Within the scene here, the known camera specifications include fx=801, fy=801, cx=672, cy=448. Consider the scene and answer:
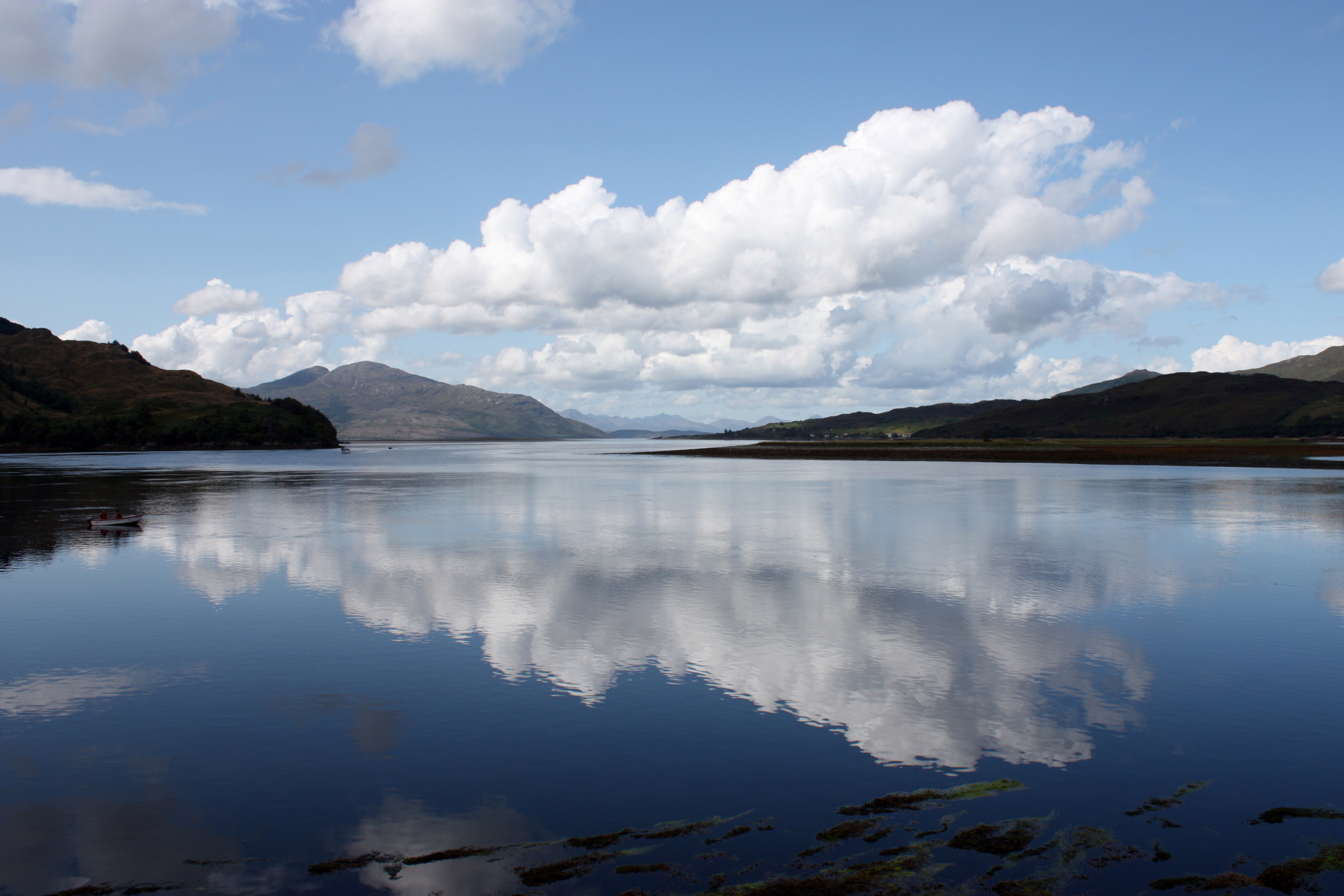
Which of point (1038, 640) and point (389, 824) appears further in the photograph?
point (1038, 640)

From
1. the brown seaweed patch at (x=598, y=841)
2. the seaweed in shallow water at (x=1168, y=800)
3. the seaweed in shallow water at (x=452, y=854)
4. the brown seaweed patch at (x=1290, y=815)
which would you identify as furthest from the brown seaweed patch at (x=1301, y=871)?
the seaweed in shallow water at (x=452, y=854)

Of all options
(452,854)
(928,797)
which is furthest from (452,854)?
(928,797)

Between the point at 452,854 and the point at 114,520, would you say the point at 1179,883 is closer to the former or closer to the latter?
the point at 452,854

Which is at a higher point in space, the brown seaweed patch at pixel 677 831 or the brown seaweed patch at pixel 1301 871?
the brown seaweed patch at pixel 677 831

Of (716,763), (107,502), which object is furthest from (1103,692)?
(107,502)

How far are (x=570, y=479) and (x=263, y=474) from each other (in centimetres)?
5063

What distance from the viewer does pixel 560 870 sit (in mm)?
10844

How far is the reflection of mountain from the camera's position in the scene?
1772cm

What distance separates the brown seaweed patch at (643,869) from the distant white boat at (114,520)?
171ft

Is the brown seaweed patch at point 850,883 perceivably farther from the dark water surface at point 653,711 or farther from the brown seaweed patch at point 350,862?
the brown seaweed patch at point 350,862

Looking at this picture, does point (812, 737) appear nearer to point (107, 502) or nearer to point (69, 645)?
point (69, 645)

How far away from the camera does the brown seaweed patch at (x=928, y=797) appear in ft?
41.0

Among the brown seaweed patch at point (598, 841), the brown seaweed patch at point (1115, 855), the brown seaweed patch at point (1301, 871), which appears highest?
the brown seaweed patch at point (598, 841)

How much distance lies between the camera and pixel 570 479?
4301 inches
